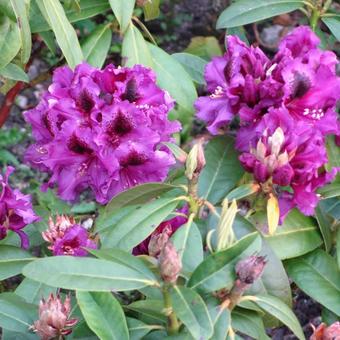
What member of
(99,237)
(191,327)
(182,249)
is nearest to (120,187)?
(99,237)

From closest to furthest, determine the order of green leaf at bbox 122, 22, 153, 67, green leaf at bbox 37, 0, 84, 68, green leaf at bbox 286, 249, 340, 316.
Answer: green leaf at bbox 286, 249, 340, 316 → green leaf at bbox 37, 0, 84, 68 → green leaf at bbox 122, 22, 153, 67

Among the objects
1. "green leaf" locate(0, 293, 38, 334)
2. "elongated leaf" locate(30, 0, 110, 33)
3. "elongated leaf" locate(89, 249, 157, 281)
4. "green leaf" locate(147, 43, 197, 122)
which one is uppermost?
"elongated leaf" locate(30, 0, 110, 33)

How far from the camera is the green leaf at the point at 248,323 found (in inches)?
43.6

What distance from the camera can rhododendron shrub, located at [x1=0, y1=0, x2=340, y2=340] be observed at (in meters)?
1.02

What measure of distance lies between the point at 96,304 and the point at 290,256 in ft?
1.27

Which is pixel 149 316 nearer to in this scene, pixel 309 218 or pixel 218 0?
pixel 309 218

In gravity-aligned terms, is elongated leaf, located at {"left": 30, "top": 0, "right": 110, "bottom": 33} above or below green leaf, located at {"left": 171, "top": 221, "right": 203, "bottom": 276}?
above

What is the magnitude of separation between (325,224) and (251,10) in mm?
577

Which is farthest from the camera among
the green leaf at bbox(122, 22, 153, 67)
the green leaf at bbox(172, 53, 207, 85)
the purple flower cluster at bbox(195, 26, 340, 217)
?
the green leaf at bbox(172, 53, 207, 85)

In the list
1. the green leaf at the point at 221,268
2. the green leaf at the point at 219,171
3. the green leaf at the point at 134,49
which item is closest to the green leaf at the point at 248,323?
the green leaf at the point at 221,268

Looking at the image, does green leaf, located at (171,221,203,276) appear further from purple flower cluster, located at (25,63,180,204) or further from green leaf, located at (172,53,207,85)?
green leaf, located at (172,53,207,85)

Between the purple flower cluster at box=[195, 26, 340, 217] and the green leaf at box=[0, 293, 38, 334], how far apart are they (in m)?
0.40

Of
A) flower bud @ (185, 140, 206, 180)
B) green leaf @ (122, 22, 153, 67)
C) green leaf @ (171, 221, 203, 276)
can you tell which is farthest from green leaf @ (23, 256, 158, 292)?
green leaf @ (122, 22, 153, 67)

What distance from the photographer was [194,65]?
5.67ft
